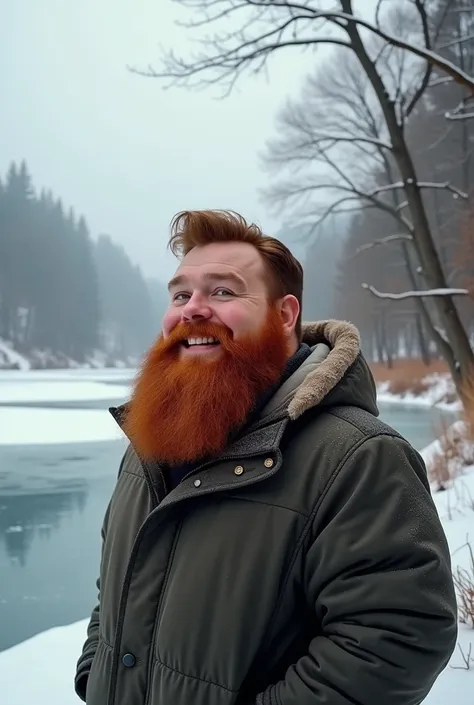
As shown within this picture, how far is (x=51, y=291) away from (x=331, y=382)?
3472 cm

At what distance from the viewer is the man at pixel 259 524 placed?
3.34ft

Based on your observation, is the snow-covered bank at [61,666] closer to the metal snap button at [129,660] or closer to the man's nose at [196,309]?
the metal snap button at [129,660]

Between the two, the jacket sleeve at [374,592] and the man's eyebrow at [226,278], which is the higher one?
the man's eyebrow at [226,278]

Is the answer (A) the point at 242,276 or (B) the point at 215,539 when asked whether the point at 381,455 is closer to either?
(B) the point at 215,539

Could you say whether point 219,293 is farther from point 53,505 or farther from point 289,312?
point 53,505

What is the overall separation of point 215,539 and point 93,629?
65cm

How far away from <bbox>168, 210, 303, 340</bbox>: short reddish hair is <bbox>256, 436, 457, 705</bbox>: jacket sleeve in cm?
49

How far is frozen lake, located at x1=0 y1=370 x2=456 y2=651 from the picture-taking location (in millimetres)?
3971

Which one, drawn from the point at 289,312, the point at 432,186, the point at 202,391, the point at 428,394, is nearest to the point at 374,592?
the point at 202,391

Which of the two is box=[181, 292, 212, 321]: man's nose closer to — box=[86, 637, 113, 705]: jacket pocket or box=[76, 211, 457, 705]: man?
box=[76, 211, 457, 705]: man

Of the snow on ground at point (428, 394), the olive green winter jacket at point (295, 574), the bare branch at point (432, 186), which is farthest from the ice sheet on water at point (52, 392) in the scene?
the olive green winter jacket at point (295, 574)

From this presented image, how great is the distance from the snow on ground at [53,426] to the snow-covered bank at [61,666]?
6553mm

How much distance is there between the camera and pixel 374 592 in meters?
1.00

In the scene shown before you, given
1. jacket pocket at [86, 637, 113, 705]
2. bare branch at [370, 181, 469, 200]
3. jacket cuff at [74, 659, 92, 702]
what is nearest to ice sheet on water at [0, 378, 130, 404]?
bare branch at [370, 181, 469, 200]
